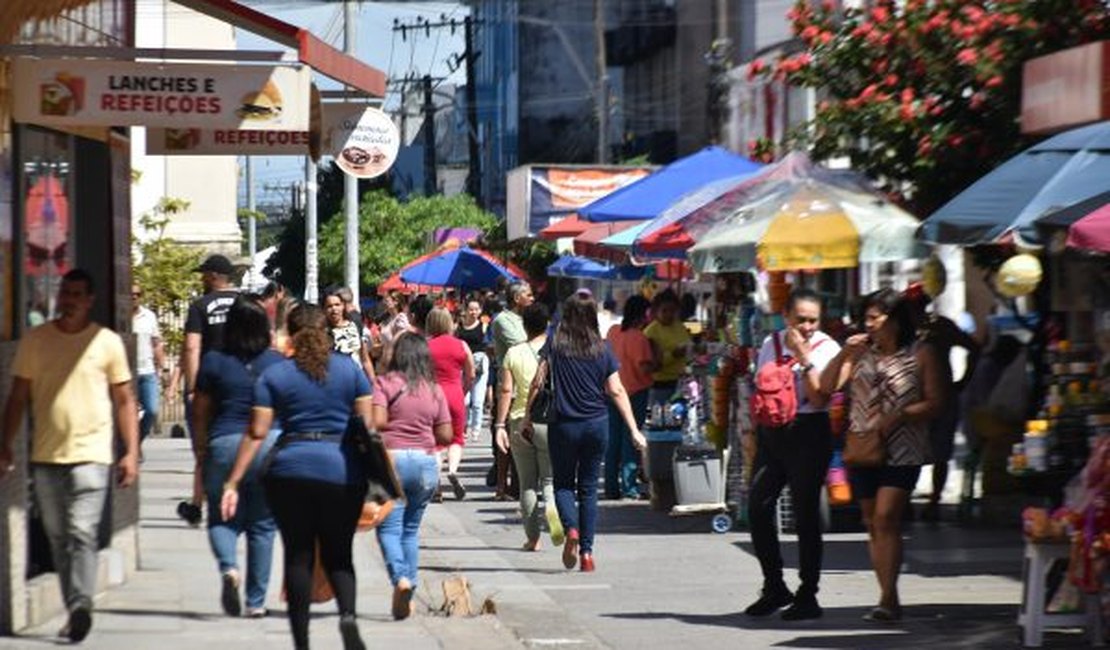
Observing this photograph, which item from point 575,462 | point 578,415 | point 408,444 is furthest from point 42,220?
point 575,462

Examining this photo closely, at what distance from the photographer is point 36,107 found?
36.0ft

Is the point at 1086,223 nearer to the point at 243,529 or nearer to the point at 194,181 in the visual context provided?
the point at 243,529

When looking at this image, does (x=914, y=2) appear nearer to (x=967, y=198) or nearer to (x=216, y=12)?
(x=967, y=198)

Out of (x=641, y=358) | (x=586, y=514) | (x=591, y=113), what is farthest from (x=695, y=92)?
(x=586, y=514)

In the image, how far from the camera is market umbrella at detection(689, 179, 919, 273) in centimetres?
1486

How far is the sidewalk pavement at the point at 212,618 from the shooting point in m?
11.1

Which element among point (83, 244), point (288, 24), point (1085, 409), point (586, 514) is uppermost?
point (288, 24)

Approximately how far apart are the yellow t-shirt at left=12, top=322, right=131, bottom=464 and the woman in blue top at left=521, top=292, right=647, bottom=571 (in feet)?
13.3

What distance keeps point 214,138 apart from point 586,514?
3.33 m

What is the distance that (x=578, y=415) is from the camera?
14102 mm

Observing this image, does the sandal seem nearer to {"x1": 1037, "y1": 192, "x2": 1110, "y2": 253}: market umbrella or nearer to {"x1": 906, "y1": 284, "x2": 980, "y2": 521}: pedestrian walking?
{"x1": 1037, "y1": 192, "x2": 1110, "y2": 253}: market umbrella

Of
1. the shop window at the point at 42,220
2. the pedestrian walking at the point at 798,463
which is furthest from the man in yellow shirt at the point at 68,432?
the pedestrian walking at the point at 798,463

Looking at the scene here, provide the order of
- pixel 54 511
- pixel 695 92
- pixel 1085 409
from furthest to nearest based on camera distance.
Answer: pixel 695 92 → pixel 1085 409 → pixel 54 511

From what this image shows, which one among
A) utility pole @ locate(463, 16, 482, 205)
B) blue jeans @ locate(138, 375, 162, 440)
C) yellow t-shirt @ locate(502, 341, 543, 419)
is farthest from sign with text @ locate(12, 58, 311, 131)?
utility pole @ locate(463, 16, 482, 205)
